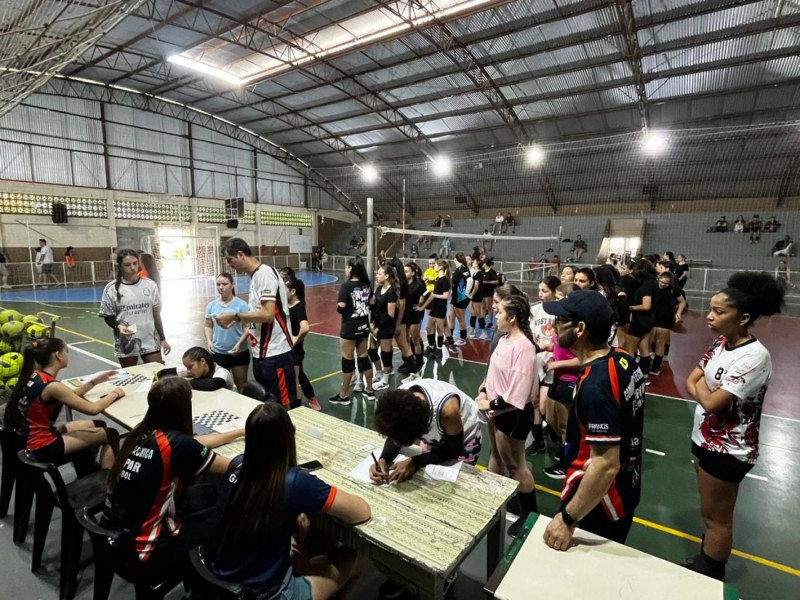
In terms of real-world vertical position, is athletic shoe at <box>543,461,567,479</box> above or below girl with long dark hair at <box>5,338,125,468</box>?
below

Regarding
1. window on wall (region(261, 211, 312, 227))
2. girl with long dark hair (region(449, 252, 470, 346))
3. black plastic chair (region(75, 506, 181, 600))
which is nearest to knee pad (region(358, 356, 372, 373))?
girl with long dark hair (region(449, 252, 470, 346))

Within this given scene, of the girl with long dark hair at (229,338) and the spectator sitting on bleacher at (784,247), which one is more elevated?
the spectator sitting on bleacher at (784,247)

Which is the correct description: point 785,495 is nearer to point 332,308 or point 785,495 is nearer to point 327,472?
point 327,472

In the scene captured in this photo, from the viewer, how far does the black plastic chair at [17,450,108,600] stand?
2.35 metres

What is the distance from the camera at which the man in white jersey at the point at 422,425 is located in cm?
215

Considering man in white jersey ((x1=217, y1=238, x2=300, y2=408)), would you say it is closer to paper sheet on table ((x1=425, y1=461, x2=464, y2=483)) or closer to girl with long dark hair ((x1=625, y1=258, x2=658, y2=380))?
paper sheet on table ((x1=425, y1=461, x2=464, y2=483))

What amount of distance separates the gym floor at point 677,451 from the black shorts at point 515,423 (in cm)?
89

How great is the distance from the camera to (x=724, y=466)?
2.31m

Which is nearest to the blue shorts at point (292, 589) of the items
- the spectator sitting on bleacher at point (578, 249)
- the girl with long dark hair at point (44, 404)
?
the girl with long dark hair at point (44, 404)

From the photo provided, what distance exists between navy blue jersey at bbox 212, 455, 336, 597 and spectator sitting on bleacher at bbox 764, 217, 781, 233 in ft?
81.3

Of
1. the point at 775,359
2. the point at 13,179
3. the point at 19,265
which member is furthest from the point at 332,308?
the point at 13,179

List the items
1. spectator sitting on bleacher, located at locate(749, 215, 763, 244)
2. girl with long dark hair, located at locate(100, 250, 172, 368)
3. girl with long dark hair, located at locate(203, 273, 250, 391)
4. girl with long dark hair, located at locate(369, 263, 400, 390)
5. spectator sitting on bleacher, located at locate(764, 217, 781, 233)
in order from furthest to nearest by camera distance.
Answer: spectator sitting on bleacher, located at locate(749, 215, 763, 244)
spectator sitting on bleacher, located at locate(764, 217, 781, 233)
girl with long dark hair, located at locate(369, 263, 400, 390)
girl with long dark hair, located at locate(203, 273, 250, 391)
girl with long dark hair, located at locate(100, 250, 172, 368)

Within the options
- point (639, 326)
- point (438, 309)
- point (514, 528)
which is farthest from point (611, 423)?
point (438, 309)

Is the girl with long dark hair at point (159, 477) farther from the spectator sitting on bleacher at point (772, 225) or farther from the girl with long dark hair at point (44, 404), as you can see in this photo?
the spectator sitting on bleacher at point (772, 225)
